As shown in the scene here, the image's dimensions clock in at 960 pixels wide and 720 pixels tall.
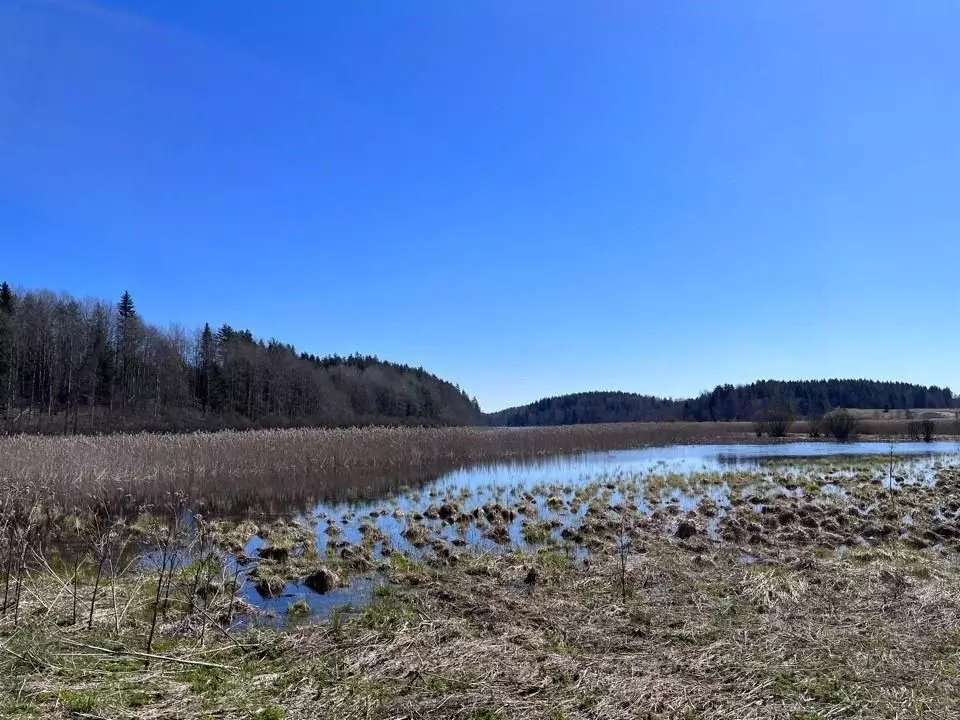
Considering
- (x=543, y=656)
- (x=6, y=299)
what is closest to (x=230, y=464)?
(x=543, y=656)

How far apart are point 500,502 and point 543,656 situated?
428 inches

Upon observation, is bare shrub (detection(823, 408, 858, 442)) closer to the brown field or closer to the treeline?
the brown field

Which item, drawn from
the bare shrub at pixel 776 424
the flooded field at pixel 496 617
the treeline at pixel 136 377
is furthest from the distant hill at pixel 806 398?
the flooded field at pixel 496 617

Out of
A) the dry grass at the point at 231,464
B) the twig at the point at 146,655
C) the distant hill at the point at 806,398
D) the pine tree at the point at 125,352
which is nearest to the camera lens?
the twig at the point at 146,655

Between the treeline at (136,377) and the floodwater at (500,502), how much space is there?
23089 mm

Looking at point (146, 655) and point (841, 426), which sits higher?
point (841, 426)

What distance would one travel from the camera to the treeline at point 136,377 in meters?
42.2

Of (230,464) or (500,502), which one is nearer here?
(500,502)

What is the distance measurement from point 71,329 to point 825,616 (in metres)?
55.1

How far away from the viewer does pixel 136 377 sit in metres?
53.0

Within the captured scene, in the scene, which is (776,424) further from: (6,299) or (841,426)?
(6,299)

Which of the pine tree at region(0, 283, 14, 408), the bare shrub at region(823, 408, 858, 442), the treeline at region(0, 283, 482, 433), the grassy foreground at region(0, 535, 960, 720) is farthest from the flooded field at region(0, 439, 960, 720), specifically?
the bare shrub at region(823, 408, 858, 442)

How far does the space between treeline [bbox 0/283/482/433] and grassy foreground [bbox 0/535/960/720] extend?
101 feet

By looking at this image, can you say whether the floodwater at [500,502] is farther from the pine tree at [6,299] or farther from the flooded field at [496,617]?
the pine tree at [6,299]
